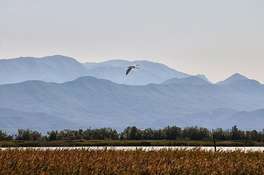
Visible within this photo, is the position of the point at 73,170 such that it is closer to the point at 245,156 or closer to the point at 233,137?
the point at 245,156

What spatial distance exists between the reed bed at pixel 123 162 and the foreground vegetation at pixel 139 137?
105ft

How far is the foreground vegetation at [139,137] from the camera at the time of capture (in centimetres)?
7156

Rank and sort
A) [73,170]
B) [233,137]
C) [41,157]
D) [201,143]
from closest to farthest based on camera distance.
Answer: [73,170] < [41,157] < [201,143] < [233,137]

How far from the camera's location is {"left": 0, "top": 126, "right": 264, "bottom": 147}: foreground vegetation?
235 feet

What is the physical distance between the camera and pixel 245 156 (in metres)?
38.8

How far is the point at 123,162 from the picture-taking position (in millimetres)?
34000

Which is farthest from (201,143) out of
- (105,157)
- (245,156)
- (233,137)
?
(105,157)

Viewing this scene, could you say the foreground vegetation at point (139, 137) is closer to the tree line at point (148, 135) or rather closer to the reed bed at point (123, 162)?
the tree line at point (148, 135)

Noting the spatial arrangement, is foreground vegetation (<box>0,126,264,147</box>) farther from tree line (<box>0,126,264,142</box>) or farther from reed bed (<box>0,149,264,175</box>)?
reed bed (<box>0,149,264,175</box>)

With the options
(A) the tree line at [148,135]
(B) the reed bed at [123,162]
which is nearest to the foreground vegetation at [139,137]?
(A) the tree line at [148,135]

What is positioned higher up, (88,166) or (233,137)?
(233,137)

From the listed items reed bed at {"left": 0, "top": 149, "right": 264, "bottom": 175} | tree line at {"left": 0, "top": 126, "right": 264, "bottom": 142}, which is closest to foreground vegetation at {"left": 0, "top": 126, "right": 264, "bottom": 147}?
tree line at {"left": 0, "top": 126, "right": 264, "bottom": 142}

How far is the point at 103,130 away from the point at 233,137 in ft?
44.9

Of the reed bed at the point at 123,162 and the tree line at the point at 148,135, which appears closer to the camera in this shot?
the reed bed at the point at 123,162
